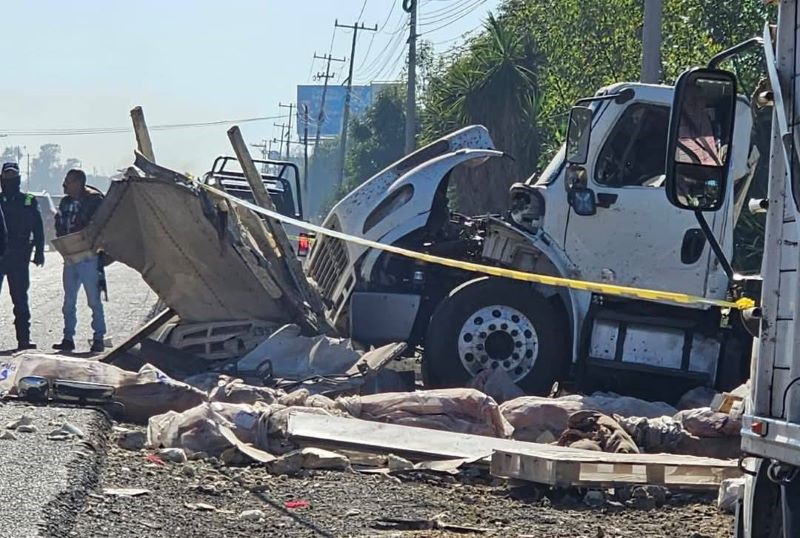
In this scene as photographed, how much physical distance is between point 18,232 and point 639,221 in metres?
7.20

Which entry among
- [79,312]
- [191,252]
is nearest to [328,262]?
[191,252]

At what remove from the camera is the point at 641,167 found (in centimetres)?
1120

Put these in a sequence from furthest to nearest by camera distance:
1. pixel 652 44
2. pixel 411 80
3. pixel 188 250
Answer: pixel 411 80 < pixel 652 44 < pixel 188 250

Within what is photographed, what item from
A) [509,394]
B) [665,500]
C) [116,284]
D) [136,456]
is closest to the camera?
[665,500]

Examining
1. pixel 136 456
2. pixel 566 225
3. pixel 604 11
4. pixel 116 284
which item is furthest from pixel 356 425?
pixel 604 11

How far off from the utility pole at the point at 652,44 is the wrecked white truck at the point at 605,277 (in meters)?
5.17

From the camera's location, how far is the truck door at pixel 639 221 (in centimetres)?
1099

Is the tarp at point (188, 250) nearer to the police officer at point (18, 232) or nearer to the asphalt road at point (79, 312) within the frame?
the asphalt road at point (79, 312)

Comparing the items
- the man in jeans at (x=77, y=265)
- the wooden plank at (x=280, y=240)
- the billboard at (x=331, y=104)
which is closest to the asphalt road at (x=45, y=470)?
the wooden plank at (x=280, y=240)

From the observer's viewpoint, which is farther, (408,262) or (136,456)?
(408,262)

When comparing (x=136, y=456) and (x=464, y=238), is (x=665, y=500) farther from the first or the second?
(x=464, y=238)

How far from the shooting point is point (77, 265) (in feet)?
46.9

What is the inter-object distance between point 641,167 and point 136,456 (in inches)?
193

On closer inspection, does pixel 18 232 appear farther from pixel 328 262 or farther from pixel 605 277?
pixel 605 277
